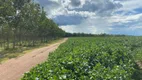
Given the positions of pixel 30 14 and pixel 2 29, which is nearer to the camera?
pixel 2 29

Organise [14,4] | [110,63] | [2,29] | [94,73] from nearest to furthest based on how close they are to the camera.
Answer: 1. [94,73]
2. [110,63]
3. [14,4]
4. [2,29]

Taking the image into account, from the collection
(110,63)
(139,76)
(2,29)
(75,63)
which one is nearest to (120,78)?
(75,63)

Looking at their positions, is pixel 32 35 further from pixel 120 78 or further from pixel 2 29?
pixel 120 78


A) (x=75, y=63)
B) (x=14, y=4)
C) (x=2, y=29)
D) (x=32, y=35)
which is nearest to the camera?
(x=75, y=63)

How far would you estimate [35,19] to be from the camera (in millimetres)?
59438

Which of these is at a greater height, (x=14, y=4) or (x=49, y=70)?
(x=14, y=4)

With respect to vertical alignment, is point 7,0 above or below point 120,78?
above

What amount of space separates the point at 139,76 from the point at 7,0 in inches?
1032

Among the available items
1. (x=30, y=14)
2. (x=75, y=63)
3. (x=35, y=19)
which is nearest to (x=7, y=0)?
(x=30, y=14)

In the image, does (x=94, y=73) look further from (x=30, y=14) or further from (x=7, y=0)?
(x=30, y=14)

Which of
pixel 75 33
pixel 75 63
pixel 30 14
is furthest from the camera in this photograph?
pixel 75 33

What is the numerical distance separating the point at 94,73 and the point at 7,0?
32.6m

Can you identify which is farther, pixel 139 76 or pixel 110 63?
pixel 139 76

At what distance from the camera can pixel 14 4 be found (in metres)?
45.6
